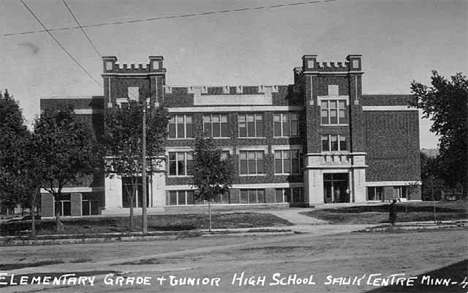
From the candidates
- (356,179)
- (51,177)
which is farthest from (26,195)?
(356,179)

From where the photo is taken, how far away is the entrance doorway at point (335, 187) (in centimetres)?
5203

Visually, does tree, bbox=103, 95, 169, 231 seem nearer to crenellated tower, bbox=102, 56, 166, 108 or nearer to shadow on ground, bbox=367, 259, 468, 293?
crenellated tower, bbox=102, 56, 166, 108

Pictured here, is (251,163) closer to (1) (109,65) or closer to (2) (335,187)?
(2) (335,187)

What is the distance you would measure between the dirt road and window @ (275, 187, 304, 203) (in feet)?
95.3

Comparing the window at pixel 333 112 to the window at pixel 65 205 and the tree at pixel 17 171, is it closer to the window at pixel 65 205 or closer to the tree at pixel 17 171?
the window at pixel 65 205

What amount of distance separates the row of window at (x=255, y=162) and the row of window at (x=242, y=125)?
5.34 ft

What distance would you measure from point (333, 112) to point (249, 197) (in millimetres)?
10734

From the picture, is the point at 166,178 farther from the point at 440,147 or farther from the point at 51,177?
the point at 440,147

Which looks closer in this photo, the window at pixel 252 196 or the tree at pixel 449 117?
the tree at pixel 449 117

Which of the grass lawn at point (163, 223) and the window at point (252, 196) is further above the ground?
the window at point (252, 196)

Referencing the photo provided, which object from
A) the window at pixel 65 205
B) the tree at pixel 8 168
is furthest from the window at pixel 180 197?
the tree at pixel 8 168

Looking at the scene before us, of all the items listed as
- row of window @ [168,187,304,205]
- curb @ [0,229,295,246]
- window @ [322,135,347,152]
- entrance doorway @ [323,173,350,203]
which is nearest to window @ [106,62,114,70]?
row of window @ [168,187,304,205]

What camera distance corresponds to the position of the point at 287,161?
176 ft

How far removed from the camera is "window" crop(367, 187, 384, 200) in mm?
54250
